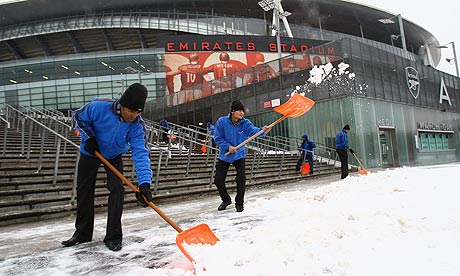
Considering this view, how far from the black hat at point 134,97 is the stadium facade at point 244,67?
14150mm

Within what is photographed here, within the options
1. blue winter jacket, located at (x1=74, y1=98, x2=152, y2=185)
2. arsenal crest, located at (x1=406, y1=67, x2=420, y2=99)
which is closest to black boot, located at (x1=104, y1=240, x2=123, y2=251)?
blue winter jacket, located at (x1=74, y1=98, x2=152, y2=185)

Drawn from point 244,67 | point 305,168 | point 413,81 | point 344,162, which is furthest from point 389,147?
point 244,67

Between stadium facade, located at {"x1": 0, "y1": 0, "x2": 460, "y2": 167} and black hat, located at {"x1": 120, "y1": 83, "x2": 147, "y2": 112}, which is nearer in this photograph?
black hat, located at {"x1": 120, "y1": 83, "x2": 147, "y2": 112}

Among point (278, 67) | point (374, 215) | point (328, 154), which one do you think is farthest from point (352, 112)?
point (374, 215)

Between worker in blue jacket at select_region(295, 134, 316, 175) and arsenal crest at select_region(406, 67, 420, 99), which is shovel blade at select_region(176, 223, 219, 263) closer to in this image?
worker in blue jacket at select_region(295, 134, 316, 175)

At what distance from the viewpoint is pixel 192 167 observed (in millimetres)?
9766

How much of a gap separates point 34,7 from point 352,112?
45.8m

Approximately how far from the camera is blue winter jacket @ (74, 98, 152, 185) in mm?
3088

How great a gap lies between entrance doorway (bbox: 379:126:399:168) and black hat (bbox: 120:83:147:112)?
1677cm

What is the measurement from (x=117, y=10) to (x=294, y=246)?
48.6 meters

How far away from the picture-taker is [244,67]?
1355 inches

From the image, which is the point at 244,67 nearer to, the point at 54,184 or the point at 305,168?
the point at 305,168

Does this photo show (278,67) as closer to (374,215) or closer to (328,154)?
(328,154)

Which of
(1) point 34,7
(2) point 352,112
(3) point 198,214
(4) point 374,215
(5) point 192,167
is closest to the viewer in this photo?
(4) point 374,215
